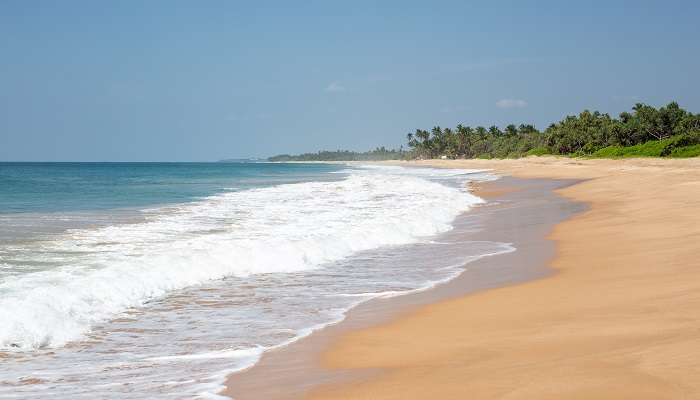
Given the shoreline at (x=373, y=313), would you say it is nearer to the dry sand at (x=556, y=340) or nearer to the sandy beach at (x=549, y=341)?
the sandy beach at (x=549, y=341)

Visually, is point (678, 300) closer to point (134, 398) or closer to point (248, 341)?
point (248, 341)

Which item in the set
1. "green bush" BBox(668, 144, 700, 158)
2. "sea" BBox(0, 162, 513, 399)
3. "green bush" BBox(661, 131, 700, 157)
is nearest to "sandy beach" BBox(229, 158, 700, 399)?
"sea" BBox(0, 162, 513, 399)

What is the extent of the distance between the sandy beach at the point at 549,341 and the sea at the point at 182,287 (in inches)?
47.3

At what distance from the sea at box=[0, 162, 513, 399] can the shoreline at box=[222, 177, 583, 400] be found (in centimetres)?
24

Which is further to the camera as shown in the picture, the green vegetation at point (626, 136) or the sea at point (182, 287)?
the green vegetation at point (626, 136)

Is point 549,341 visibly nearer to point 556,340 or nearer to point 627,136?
point 556,340

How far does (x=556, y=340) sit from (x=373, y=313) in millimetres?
3022

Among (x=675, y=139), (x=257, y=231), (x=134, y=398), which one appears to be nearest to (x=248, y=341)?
(x=134, y=398)

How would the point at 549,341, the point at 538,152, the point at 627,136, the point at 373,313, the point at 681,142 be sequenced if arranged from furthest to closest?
the point at 538,152 < the point at 627,136 < the point at 681,142 < the point at 373,313 < the point at 549,341

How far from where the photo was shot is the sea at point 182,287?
6.79 metres

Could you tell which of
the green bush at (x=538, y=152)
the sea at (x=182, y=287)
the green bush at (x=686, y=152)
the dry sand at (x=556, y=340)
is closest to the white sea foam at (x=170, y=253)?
the sea at (x=182, y=287)

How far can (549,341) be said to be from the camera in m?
6.78

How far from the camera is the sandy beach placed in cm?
526

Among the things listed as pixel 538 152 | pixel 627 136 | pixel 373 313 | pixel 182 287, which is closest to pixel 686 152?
pixel 627 136
